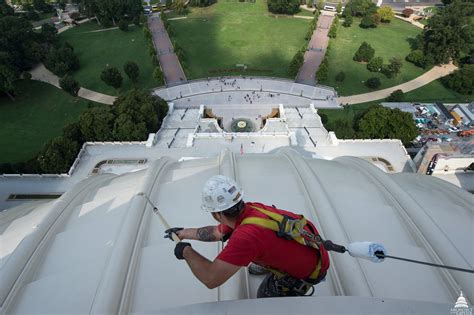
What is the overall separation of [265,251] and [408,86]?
7244 cm

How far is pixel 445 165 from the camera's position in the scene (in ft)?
135

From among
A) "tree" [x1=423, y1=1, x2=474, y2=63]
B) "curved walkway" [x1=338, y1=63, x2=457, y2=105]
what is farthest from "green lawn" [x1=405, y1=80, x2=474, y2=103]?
"tree" [x1=423, y1=1, x2=474, y2=63]

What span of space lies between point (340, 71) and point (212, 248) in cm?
6763

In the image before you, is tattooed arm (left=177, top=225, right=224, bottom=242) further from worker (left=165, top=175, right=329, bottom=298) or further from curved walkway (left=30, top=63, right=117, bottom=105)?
curved walkway (left=30, top=63, right=117, bottom=105)

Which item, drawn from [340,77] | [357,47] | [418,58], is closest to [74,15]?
[340,77]

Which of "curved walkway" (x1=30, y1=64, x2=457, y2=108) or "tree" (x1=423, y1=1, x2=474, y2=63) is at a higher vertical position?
"tree" (x1=423, y1=1, x2=474, y2=63)

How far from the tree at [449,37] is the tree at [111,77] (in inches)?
2593

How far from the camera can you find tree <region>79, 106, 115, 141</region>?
1864 inches

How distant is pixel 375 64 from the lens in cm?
7138

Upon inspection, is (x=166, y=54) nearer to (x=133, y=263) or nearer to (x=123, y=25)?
(x=123, y=25)

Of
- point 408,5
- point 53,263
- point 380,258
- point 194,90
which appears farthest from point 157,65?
point 408,5

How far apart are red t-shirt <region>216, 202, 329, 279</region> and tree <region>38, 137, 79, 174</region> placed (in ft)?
133

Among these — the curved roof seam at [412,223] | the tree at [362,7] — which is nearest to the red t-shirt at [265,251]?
the curved roof seam at [412,223]

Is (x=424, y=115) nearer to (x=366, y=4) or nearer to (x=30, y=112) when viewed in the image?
(x=366, y=4)
